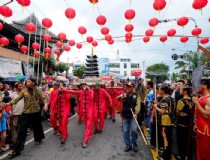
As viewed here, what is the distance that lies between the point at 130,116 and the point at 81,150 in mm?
1571

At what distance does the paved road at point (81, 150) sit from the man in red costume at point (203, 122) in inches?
65.2

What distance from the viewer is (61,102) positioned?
7.13 metres

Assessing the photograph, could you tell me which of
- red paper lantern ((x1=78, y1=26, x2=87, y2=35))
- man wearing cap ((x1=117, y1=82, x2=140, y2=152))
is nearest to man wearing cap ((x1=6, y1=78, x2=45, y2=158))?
man wearing cap ((x1=117, y1=82, x2=140, y2=152))

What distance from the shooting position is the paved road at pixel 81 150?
17.3 ft

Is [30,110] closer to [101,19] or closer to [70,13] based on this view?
[70,13]

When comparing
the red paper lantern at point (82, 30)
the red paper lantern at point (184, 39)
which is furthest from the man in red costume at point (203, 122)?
the red paper lantern at point (184, 39)

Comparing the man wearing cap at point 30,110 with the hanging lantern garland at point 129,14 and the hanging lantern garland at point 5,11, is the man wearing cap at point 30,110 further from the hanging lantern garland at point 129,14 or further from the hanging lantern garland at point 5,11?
the hanging lantern garland at point 129,14

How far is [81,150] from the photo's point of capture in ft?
19.2

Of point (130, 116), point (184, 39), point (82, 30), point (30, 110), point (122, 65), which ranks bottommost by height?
point (130, 116)

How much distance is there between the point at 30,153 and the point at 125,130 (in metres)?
2.46

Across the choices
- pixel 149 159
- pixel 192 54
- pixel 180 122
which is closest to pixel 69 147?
pixel 149 159

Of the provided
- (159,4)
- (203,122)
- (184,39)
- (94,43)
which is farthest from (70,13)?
(203,122)

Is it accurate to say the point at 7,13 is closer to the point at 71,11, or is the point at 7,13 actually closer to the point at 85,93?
the point at 71,11

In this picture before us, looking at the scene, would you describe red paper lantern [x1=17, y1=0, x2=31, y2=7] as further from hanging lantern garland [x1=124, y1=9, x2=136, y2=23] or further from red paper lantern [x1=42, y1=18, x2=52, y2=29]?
hanging lantern garland [x1=124, y1=9, x2=136, y2=23]
